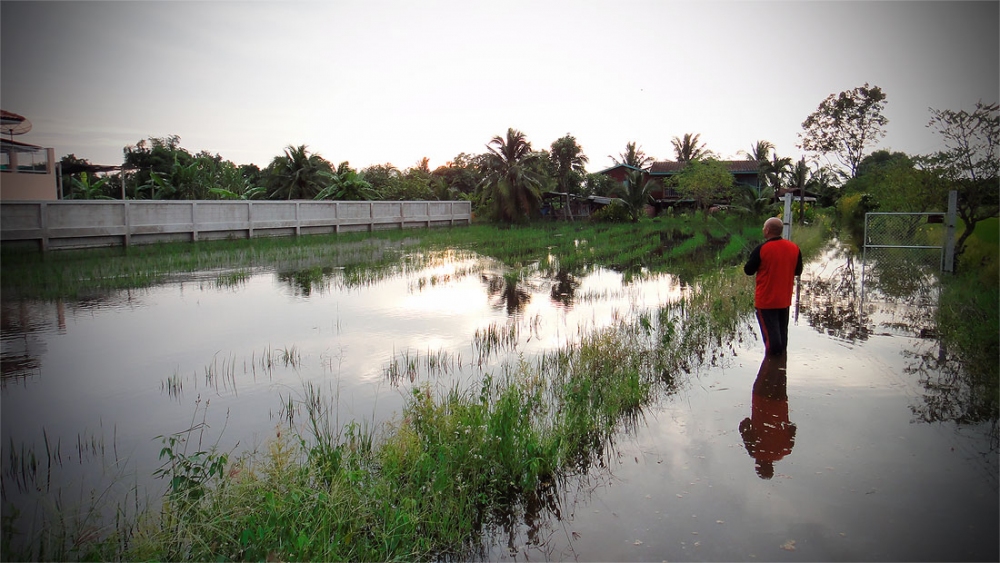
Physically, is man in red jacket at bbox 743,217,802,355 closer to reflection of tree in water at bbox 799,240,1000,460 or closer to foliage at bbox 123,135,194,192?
reflection of tree in water at bbox 799,240,1000,460

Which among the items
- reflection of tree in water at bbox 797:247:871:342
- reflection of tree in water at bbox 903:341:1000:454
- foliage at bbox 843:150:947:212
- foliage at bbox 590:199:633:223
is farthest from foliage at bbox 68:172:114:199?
reflection of tree in water at bbox 903:341:1000:454

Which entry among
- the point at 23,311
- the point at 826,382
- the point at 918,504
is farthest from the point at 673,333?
the point at 23,311

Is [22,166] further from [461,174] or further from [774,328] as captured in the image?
[461,174]

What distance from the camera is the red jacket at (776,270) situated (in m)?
6.27

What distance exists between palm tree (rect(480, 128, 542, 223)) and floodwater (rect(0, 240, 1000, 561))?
24.2m

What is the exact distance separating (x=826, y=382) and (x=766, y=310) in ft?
3.22

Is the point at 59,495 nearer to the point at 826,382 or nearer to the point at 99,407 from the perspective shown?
the point at 99,407

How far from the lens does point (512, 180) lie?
115 ft

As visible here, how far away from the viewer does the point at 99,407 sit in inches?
217

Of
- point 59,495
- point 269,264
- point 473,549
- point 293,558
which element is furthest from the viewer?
point 269,264

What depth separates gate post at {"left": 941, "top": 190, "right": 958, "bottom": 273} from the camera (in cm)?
1096

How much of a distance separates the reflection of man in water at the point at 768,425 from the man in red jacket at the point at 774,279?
565mm

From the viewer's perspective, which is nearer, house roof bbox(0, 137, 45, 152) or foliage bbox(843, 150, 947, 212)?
foliage bbox(843, 150, 947, 212)

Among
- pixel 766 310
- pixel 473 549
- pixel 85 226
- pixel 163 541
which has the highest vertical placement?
pixel 85 226
